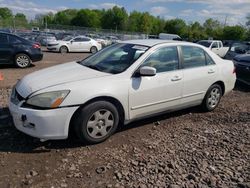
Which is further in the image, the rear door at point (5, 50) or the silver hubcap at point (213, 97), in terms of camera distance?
the rear door at point (5, 50)

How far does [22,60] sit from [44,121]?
8.36 m

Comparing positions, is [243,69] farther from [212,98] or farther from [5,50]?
[5,50]

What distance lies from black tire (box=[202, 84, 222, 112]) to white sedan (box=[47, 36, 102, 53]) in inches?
663

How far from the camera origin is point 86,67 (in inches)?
195

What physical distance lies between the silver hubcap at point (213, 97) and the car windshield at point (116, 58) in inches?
75.9

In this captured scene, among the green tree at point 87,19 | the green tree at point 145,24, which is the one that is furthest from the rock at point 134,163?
the green tree at point 87,19

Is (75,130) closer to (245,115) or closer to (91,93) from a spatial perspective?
(91,93)

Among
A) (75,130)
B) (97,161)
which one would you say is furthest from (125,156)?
(75,130)

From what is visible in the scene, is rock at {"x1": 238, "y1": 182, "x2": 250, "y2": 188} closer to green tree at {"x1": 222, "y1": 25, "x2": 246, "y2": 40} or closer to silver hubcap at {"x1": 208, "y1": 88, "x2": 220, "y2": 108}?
silver hubcap at {"x1": 208, "y1": 88, "x2": 220, "y2": 108}

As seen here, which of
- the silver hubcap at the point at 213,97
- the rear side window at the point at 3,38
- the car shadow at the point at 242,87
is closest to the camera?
the silver hubcap at the point at 213,97

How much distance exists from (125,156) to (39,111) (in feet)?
4.30

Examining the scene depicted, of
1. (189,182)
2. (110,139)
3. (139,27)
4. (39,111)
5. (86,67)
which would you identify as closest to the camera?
(189,182)

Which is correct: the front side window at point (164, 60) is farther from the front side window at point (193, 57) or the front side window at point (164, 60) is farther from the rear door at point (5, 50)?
the rear door at point (5, 50)

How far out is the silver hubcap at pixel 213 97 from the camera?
6.07 metres
